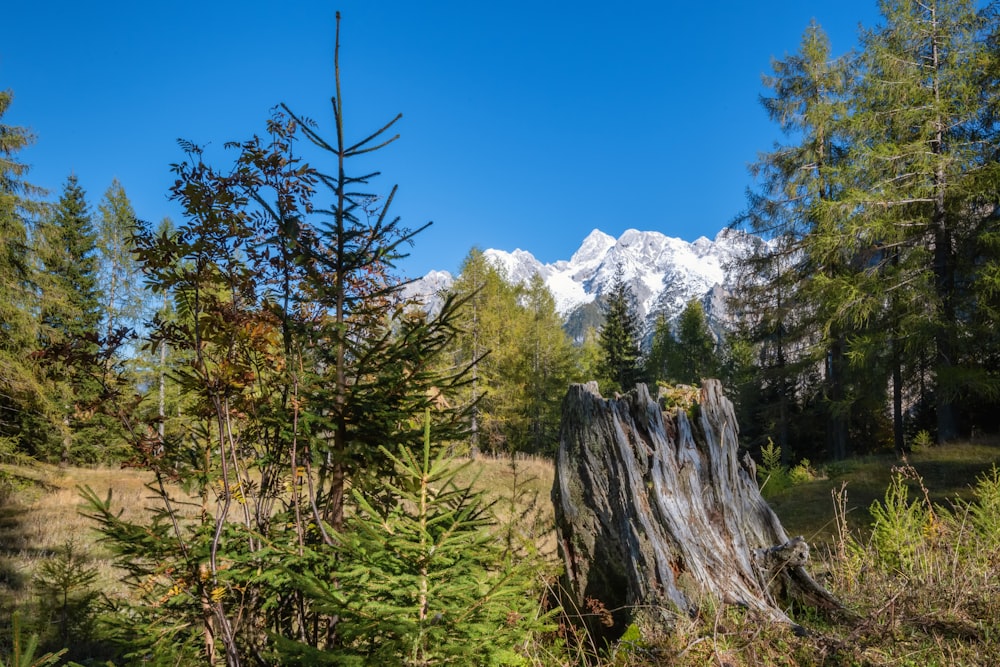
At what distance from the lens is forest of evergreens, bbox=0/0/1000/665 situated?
212 centimetres

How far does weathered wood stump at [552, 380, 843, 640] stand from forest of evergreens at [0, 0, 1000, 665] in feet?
1.70

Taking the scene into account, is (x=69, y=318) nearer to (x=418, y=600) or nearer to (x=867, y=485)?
(x=418, y=600)

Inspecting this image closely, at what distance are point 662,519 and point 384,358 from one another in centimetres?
210

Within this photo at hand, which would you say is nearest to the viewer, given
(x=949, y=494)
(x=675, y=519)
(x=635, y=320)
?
(x=675, y=519)

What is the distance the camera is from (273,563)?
2.29m

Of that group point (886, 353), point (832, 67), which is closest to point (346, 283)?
point (886, 353)

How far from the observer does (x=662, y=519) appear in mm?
3330

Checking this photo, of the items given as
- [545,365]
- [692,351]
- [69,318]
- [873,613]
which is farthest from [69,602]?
[692,351]

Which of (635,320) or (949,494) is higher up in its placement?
(635,320)

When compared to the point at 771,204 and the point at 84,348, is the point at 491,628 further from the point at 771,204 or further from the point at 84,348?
the point at 771,204

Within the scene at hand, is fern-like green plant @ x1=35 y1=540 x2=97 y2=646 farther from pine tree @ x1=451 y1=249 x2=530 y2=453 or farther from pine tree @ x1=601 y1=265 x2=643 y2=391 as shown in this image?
pine tree @ x1=601 y1=265 x2=643 y2=391

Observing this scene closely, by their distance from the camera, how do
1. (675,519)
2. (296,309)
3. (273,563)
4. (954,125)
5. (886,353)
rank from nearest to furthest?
1. (273,563)
2. (296,309)
3. (675,519)
4. (954,125)
5. (886,353)

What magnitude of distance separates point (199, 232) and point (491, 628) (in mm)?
2126

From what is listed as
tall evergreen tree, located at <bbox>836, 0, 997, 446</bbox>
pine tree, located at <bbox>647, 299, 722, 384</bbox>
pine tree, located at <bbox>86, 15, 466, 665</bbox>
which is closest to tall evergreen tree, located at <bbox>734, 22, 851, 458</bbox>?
tall evergreen tree, located at <bbox>836, 0, 997, 446</bbox>
